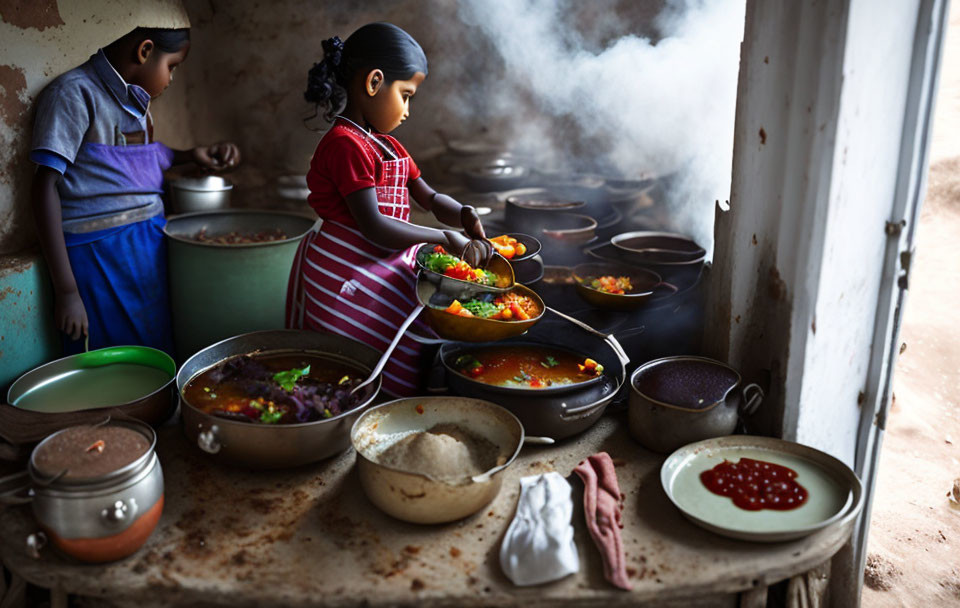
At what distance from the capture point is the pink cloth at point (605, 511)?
210cm

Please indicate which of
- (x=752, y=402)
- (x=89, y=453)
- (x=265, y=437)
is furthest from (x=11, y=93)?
(x=752, y=402)

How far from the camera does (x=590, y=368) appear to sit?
2.93 meters

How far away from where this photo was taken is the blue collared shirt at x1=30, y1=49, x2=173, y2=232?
3.11 meters

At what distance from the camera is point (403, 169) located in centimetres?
310

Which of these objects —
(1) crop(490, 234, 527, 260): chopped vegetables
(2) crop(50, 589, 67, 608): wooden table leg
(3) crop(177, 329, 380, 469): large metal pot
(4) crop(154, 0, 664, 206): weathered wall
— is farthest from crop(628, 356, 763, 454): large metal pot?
(4) crop(154, 0, 664, 206): weathered wall

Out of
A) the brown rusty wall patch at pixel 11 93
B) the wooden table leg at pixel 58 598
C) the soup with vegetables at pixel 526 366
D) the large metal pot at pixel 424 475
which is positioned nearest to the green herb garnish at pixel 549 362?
the soup with vegetables at pixel 526 366

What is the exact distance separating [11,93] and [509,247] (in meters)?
2.27

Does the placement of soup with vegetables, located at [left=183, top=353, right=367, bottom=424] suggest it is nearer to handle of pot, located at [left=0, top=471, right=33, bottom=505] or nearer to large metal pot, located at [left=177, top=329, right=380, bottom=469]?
large metal pot, located at [left=177, top=329, right=380, bottom=469]

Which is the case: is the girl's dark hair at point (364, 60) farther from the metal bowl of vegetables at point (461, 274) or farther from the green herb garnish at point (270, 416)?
the green herb garnish at point (270, 416)

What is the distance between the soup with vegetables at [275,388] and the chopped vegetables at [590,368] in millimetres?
871

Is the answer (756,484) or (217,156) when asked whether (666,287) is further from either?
(217,156)

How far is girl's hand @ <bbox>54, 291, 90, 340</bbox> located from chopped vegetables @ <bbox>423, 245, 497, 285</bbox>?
5.33ft

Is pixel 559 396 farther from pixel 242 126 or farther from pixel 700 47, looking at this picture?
pixel 242 126

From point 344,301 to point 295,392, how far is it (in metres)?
0.58
